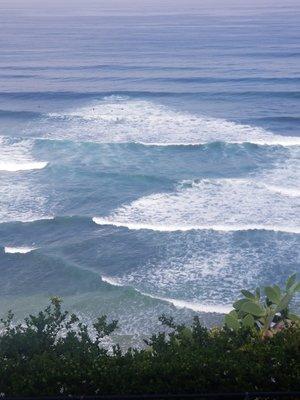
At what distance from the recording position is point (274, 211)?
21.6 m

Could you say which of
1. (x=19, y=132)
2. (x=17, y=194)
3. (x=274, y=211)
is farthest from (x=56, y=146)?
(x=274, y=211)

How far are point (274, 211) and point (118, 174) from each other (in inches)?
298

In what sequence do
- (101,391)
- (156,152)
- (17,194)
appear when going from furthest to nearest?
(156,152)
(17,194)
(101,391)

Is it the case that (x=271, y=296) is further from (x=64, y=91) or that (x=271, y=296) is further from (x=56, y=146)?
(x=64, y=91)

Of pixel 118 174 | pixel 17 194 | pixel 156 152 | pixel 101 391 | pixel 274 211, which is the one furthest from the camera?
pixel 156 152

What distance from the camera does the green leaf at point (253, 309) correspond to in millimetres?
9648

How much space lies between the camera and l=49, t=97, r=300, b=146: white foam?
100 feet

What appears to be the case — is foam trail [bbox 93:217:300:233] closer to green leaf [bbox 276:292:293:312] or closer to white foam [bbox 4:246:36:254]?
white foam [bbox 4:246:36:254]

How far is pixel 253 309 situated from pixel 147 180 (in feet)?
53.2

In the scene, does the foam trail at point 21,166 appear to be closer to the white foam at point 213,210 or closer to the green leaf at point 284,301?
the white foam at point 213,210

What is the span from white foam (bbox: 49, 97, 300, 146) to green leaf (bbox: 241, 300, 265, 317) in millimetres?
20626

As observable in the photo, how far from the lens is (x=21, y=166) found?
27.6 metres

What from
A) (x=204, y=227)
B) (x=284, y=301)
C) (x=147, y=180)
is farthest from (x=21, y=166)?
(x=284, y=301)

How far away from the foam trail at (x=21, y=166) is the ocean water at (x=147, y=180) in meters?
0.09
